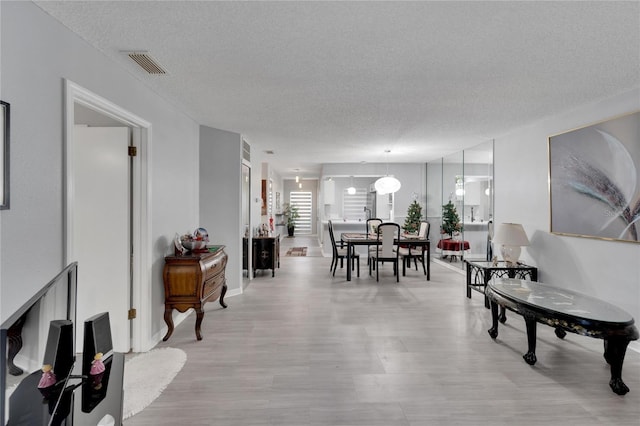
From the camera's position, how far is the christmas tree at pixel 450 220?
23.3ft

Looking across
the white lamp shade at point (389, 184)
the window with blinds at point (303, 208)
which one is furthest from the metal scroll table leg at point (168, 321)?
the window with blinds at point (303, 208)

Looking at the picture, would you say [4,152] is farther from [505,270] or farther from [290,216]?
[290,216]

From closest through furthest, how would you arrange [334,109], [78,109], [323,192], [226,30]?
[226,30] < [78,109] < [334,109] < [323,192]

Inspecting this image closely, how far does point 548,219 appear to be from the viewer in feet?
13.6

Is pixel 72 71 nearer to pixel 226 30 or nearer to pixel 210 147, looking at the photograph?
pixel 226 30

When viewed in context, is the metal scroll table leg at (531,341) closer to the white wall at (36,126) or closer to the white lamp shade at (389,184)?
the white wall at (36,126)

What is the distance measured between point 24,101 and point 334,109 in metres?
2.72

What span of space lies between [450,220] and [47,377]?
283 inches

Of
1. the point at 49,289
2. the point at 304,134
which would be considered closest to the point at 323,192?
the point at 304,134

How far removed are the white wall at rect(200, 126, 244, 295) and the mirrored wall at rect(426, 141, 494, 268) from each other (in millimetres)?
4151

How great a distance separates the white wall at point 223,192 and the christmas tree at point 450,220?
15.2ft

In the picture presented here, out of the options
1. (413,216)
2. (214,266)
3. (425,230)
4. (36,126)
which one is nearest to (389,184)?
(425,230)

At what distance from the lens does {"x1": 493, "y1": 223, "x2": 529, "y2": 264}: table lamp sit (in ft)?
13.3

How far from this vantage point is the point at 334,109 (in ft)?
12.3
